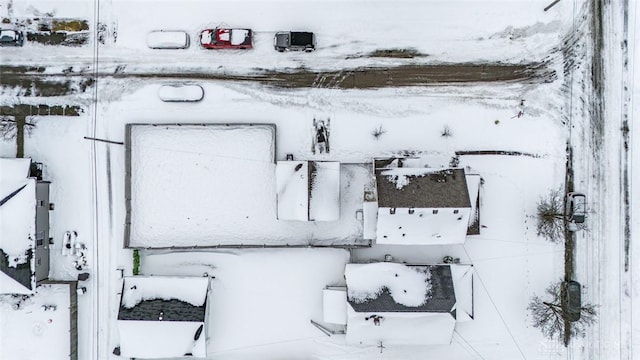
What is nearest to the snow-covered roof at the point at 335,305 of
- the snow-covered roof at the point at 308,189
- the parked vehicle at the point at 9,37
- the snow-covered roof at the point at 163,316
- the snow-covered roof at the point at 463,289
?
the snow-covered roof at the point at 308,189

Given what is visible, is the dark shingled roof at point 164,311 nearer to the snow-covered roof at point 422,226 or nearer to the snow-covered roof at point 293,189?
the snow-covered roof at point 293,189

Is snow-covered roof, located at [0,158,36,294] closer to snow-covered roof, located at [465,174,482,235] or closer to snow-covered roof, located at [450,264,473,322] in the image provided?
snow-covered roof, located at [450,264,473,322]

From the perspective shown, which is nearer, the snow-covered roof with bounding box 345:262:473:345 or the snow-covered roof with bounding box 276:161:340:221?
the snow-covered roof with bounding box 345:262:473:345

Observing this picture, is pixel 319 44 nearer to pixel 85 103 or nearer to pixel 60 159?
pixel 85 103

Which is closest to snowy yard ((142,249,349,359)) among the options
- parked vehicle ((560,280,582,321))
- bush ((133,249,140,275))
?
bush ((133,249,140,275))

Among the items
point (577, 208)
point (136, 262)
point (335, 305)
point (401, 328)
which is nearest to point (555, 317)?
point (577, 208)
